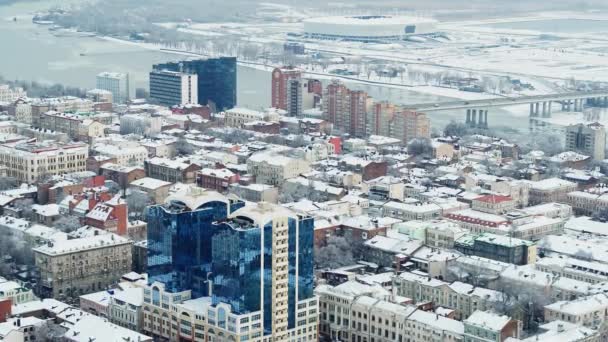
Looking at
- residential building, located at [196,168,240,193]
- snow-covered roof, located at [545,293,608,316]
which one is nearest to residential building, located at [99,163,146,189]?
residential building, located at [196,168,240,193]

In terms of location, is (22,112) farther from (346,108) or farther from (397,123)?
(397,123)

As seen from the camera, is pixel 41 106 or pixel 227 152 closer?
pixel 227 152

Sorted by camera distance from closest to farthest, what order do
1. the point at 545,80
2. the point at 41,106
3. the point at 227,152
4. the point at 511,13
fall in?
1. the point at 227,152
2. the point at 41,106
3. the point at 545,80
4. the point at 511,13

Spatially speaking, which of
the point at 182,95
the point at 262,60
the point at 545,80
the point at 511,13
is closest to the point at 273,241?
the point at 182,95

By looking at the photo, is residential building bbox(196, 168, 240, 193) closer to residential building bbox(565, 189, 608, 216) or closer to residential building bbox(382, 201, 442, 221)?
residential building bbox(382, 201, 442, 221)

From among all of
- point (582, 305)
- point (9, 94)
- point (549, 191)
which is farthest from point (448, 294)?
point (9, 94)

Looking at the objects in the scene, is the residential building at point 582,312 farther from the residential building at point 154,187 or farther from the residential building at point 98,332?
the residential building at point 154,187

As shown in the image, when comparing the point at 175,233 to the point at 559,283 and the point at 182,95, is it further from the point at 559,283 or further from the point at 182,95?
the point at 182,95
